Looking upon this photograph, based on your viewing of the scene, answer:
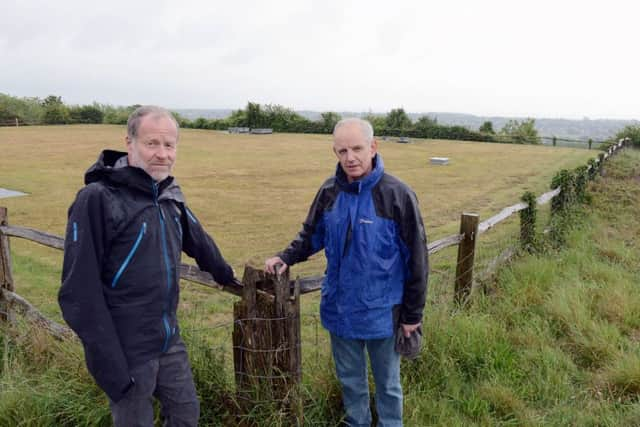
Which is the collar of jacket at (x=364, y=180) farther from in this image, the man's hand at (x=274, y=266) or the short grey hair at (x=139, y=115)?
the short grey hair at (x=139, y=115)

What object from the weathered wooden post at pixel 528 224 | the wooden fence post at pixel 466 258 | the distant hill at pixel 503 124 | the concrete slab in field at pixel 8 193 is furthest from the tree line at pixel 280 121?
the wooden fence post at pixel 466 258

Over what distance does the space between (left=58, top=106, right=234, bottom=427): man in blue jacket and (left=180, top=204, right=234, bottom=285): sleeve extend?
0.58ft

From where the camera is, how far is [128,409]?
2.24 m

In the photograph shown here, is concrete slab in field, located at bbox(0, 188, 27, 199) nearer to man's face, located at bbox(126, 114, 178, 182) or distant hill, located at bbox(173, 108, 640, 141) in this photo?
distant hill, located at bbox(173, 108, 640, 141)

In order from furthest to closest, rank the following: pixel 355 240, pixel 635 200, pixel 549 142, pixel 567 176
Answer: pixel 549 142
pixel 635 200
pixel 567 176
pixel 355 240

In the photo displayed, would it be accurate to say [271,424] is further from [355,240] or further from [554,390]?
[554,390]

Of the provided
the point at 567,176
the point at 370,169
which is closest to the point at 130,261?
the point at 370,169

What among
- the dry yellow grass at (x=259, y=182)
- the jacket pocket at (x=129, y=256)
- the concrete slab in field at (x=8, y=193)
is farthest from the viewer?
the concrete slab in field at (x=8, y=193)

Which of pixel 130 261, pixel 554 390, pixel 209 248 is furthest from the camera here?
pixel 554 390

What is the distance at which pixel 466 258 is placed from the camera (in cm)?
465

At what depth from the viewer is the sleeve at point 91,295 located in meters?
2.02

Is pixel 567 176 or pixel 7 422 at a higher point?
pixel 567 176

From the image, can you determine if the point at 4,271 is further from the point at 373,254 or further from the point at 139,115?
the point at 373,254

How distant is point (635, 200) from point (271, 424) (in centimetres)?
1058
